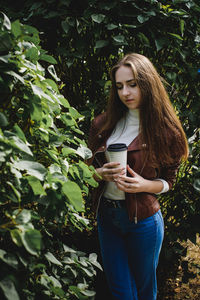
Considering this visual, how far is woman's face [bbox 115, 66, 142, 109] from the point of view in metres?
1.77

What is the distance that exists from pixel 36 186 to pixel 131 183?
0.92 meters

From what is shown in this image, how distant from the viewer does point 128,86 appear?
1793mm

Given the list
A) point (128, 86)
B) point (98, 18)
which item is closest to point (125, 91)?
point (128, 86)

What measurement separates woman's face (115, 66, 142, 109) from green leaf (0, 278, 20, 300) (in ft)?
4.26

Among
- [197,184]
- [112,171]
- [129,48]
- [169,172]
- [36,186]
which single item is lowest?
[197,184]

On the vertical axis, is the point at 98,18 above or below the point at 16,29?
above

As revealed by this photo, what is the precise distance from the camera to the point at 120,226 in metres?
1.82

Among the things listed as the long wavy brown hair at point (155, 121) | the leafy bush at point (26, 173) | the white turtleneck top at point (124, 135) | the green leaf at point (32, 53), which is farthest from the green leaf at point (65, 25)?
the green leaf at point (32, 53)

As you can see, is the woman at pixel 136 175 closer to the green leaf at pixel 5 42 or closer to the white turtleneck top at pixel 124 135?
the white turtleneck top at pixel 124 135

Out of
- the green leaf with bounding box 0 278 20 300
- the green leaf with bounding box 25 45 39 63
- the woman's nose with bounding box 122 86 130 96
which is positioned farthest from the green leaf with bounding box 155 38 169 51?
the green leaf with bounding box 0 278 20 300

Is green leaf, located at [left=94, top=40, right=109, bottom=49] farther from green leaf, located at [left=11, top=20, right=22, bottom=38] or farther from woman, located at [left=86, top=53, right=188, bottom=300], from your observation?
green leaf, located at [left=11, top=20, right=22, bottom=38]

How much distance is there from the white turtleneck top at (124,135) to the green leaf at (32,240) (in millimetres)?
1109

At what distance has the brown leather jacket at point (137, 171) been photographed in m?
1.74

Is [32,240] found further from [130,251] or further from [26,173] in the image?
[130,251]
